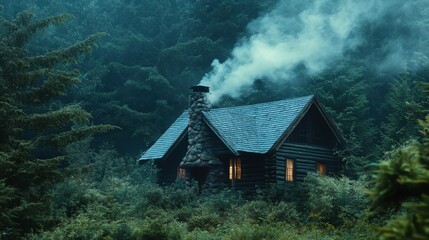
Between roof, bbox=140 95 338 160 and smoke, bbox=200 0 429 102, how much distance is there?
10.5 metres

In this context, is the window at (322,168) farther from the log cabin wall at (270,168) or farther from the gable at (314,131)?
the log cabin wall at (270,168)

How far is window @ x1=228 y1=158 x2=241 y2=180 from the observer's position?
94.9 feet

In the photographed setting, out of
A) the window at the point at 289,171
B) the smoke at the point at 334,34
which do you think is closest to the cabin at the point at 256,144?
the window at the point at 289,171

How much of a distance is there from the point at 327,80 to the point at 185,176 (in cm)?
1736

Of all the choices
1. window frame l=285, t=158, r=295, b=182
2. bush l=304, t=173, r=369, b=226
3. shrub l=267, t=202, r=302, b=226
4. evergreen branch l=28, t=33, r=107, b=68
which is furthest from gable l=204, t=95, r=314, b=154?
evergreen branch l=28, t=33, r=107, b=68

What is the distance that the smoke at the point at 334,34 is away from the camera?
1722 inches

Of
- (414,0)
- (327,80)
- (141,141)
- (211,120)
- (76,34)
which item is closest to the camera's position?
(211,120)

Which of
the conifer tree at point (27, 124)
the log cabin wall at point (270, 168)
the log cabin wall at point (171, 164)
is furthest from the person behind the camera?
the log cabin wall at point (171, 164)

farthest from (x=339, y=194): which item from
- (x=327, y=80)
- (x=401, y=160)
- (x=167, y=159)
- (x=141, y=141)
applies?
(x=141, y=141)

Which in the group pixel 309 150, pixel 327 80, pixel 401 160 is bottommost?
pixel 401 160

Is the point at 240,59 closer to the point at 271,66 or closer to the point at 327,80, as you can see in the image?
the point at 271,66

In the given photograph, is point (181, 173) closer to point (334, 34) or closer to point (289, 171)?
point (289, 171)

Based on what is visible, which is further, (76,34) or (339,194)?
(76,34)

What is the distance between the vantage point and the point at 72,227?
1499 cm
